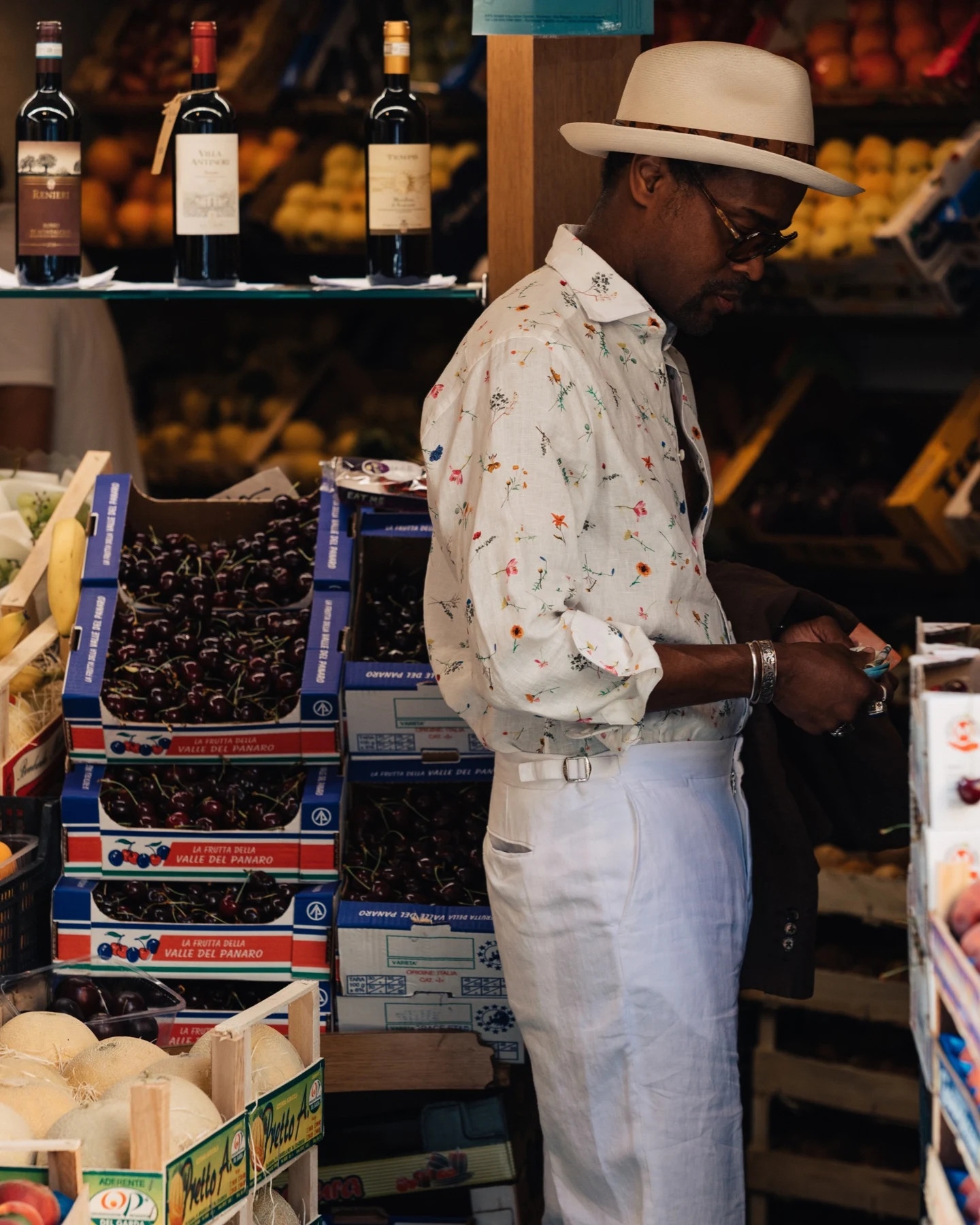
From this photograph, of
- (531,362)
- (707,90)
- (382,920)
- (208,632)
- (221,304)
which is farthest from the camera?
(221,304)

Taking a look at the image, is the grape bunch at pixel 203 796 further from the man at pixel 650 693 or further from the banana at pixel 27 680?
the man at pixel 650 693

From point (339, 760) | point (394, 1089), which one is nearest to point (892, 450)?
point (339, 760)

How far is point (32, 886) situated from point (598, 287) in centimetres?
146

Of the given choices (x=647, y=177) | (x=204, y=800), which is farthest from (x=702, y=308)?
(x=204, y=800)

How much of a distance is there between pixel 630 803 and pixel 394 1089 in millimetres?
870

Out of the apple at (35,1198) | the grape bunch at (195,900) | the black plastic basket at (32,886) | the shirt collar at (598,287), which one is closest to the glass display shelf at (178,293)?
the shirt collar at (598,287)

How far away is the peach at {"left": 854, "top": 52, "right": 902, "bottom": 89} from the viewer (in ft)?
12.6

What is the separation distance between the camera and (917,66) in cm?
382

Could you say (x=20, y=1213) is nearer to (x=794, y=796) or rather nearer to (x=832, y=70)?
(x=794, y=796)

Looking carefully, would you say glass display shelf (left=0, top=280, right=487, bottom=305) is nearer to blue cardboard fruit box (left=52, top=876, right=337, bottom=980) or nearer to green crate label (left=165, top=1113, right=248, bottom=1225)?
blue cardboard fruit box (left=52, top=876, right=337, bottom=980)

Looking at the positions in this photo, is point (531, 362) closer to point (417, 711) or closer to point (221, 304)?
point (417, 711)

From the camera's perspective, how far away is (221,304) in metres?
4.75

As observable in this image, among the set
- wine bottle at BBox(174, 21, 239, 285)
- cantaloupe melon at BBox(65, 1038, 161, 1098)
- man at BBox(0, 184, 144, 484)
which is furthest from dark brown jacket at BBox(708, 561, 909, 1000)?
man at BBox(0, 184, 144, 484)

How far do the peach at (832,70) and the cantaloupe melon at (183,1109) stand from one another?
2932 millimetres
